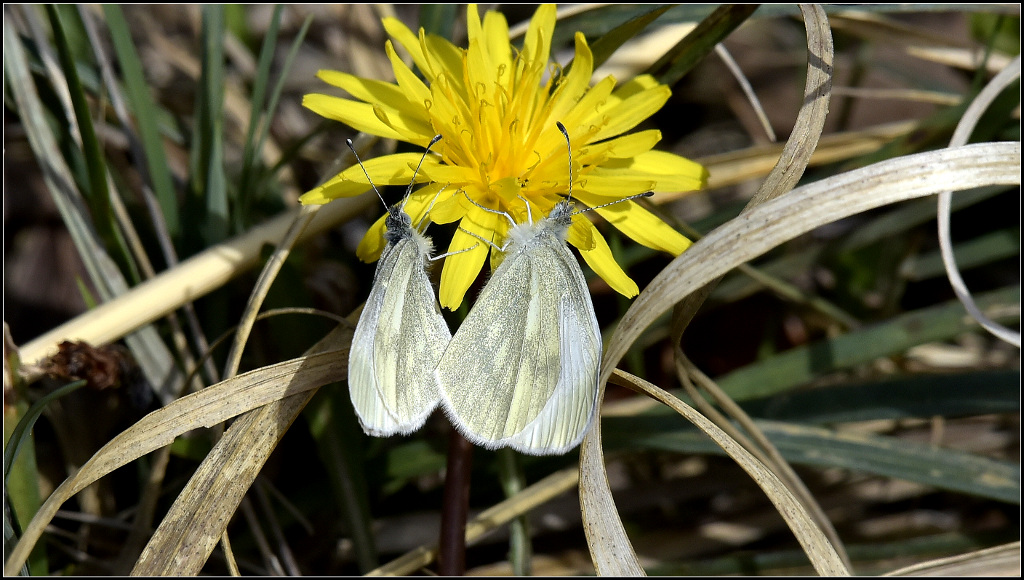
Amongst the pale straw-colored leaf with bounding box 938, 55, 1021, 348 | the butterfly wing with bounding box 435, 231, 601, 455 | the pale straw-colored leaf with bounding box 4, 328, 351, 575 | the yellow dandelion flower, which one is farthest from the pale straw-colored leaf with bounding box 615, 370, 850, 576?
the pale straw-colored leaf with bounding box 4, 328, 351, 575

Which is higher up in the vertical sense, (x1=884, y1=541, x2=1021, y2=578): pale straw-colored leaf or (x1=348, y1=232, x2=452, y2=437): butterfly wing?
(x1=884, y1=541, x2=1021, y2=578): pale straw-colored leaf

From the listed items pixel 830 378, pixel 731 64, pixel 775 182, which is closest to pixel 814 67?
pixel 775 182

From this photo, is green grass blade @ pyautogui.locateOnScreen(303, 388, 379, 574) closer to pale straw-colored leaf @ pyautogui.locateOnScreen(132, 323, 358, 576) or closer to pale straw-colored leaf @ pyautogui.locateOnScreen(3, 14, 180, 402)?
pale straw-colored leaf @ pyautogui.locateOnScreen(132, 323, 358, 576)

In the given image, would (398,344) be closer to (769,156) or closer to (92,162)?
(92,162)

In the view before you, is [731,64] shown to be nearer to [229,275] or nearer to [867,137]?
[867,137]

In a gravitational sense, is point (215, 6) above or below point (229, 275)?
above

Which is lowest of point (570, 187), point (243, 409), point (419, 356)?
point (243, 409)
